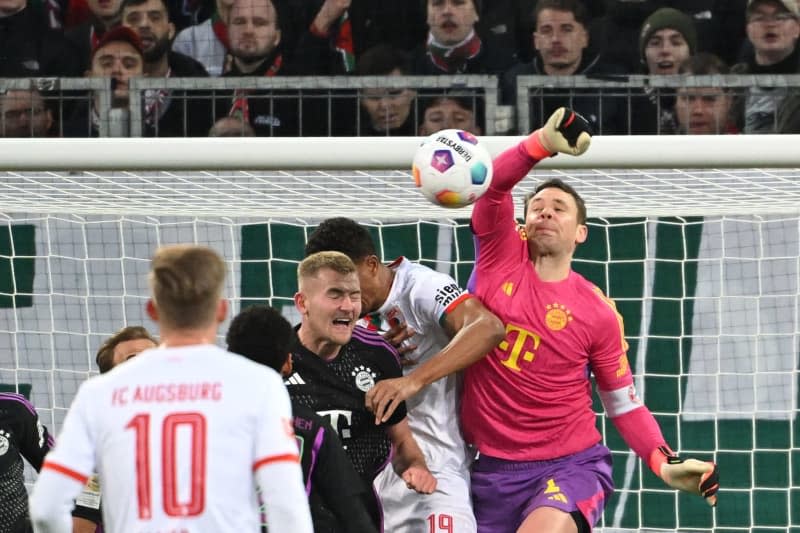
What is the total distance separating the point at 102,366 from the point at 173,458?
1.87 m

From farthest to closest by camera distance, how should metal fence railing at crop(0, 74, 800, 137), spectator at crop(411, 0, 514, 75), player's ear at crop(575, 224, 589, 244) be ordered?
spectator at crop(411, 0, 514, 75)
metal fence railing at crop(0, 74, 800, 137)
player's ear at crop(575, 224, 589, 244)

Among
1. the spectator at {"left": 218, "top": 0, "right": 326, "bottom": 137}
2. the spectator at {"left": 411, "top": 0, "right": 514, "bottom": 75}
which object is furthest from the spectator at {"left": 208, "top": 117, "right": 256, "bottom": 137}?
the spectator at {"left": 411, "top": 0, "right": 514, "bottom": 75}

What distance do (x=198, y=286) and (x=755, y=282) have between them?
15.4 ft

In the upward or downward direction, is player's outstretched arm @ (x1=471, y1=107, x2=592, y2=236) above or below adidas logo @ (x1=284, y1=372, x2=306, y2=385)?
above

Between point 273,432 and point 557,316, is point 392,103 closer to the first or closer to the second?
point 557,316

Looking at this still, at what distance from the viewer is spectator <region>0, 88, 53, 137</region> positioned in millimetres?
7160

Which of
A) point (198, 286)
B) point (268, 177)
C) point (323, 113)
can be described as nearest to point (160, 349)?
point (198, 286)

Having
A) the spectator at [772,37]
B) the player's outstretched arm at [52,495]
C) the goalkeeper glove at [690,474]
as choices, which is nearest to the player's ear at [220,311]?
the player's outstretched arm at [52,495]

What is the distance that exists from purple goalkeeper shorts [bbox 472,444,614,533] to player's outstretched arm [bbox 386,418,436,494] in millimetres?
335

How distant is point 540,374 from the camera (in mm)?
4730

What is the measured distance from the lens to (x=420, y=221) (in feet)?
21.9

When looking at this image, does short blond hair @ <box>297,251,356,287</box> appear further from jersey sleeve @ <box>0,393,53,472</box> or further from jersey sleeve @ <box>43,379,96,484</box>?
jersey sleeve @ <box>43,379,96,484</box>

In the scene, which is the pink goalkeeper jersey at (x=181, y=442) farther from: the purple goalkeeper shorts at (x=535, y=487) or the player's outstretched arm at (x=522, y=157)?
the purple goalkeeper shorts at (x=535, y=487)

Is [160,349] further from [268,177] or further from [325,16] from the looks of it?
[325,16]
